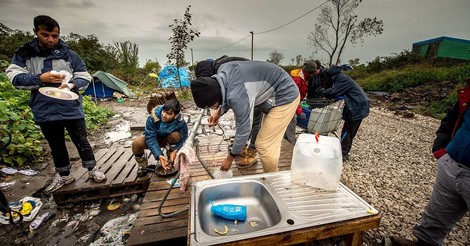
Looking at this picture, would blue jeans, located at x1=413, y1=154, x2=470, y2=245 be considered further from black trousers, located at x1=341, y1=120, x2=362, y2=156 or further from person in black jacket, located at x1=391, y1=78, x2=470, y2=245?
black trousers, located at x1=341, y1=120, x2=362, y2=156

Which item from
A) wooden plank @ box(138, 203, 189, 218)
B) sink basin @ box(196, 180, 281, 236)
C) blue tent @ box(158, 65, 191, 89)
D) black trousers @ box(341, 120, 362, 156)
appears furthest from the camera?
blue tent @ box(158, 65, 191, 89)

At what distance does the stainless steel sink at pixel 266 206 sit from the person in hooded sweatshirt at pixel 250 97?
518 millimetres

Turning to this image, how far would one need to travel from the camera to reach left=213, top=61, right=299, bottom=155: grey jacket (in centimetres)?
195

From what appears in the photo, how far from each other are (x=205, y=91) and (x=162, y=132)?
4.25ft

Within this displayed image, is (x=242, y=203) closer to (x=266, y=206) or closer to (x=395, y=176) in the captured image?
(x=266, y=206)

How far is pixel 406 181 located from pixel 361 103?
5.07ft

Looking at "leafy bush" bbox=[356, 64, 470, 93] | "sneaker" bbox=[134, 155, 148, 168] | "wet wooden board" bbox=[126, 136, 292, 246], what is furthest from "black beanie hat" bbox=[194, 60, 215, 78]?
"leafy bush" bbox=[356, 64, 470, 93]

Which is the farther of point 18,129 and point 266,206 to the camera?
point 18,129

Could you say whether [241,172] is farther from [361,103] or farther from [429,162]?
[429,162]

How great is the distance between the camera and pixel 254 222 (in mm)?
1557

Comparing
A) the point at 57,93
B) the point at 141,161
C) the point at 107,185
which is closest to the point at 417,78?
the point at 141,161

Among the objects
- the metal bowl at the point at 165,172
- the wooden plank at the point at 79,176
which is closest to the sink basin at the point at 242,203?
the metal bowl at the point at 165,172

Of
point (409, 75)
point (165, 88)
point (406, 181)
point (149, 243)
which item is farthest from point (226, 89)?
point (409, 75)

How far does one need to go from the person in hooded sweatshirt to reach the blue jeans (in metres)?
1.47
